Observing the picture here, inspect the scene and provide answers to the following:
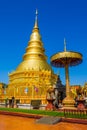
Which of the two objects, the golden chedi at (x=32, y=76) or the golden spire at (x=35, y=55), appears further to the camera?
the golden spire at (x=35, y=55)

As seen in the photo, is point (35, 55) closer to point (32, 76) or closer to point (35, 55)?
point (35, 55)

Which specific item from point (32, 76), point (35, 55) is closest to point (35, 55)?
point (35, 55)

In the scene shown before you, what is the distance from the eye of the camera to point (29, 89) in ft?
133

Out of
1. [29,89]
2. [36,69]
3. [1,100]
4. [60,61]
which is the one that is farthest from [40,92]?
[60,61]

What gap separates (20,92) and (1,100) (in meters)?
5.86

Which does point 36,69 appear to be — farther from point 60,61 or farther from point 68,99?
point 68,99

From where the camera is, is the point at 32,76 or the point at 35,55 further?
the point at 35,55

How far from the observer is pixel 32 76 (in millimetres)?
43188

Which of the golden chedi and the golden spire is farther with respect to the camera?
the golden spire

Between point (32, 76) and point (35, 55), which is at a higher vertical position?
point (35, 55)

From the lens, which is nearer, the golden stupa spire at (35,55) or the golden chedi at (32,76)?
the golden chedi at (32,76)

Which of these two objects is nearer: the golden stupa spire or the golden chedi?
the golden chedi

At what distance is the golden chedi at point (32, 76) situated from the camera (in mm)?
39906

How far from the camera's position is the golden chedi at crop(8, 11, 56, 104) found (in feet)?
131
